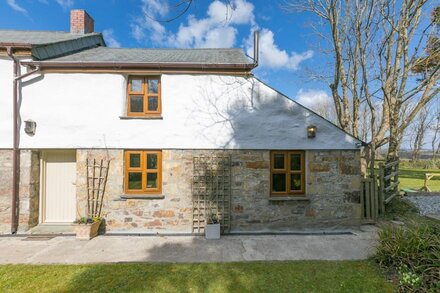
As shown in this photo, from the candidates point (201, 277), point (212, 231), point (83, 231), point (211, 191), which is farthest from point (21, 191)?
point (201, 277)

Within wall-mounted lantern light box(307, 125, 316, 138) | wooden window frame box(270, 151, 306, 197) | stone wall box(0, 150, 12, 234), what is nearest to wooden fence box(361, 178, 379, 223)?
wooden window frame box(270, 151, 306, 197)

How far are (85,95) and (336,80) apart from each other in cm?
1070

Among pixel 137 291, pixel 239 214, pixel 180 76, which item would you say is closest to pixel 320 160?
pixel 239 214

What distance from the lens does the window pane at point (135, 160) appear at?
729 centimetres

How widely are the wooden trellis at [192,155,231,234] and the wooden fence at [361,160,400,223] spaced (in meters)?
4.81

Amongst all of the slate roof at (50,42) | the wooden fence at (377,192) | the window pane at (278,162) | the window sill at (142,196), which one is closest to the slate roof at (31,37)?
the slate roof at (50,42)

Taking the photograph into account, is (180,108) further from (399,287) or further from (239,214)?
(399,287)

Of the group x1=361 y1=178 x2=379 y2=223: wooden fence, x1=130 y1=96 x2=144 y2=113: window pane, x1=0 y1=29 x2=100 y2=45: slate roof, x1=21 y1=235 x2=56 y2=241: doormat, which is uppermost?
x1=0 y1=29 x2=100 y2=45: slate roof

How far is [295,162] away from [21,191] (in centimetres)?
884

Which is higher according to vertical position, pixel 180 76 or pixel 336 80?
pixel 336 80

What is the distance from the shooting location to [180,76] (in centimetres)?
733

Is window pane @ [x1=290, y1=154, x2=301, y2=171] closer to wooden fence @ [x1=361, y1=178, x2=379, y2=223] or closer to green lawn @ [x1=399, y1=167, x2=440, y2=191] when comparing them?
wooden fence @ [x1=361, y1=178, x2=379, y2=223]

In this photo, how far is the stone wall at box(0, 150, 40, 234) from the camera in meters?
6.96

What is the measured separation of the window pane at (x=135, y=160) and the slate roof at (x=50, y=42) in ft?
14.3
